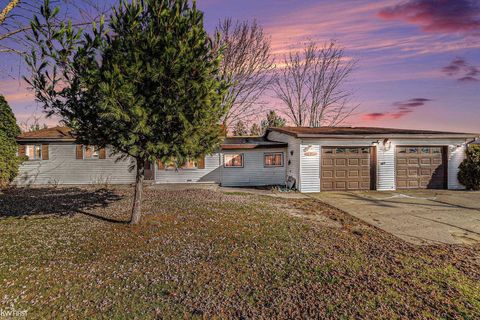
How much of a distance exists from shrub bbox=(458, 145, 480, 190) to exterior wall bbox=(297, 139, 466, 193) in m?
0.31

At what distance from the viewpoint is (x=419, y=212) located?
9102 mm

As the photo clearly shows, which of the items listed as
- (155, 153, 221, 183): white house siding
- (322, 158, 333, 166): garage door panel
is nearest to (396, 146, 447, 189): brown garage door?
(322, 158, 333, 166): garage door panel

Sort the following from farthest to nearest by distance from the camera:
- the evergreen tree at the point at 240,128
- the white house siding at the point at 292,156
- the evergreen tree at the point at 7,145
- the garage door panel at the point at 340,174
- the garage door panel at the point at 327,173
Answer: the evergreen tree at the point at 240,128, the evergreen tree at the point at 7,145, the white house siding at the point at 292,156, the garage door panel at the point at 340,174, the garage door panel at the point at 327,173

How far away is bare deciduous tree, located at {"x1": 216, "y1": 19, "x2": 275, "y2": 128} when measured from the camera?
24641 mm

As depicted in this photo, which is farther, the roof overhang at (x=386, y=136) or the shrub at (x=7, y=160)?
the shrub at (x=7, y=160)

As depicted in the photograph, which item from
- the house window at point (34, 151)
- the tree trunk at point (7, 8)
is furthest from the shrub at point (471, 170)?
the house window at point (34, 151)

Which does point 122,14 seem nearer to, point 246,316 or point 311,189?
point 246,316

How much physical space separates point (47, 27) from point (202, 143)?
13.5 ft

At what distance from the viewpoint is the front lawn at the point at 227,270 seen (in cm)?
345

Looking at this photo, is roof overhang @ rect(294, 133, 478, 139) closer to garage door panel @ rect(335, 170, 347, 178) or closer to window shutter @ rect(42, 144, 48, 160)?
garage door panel @ rect(335, 170, 347, 178)

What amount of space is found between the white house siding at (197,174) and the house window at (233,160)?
1.80 ft

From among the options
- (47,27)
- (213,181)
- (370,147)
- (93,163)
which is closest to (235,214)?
(47,27)

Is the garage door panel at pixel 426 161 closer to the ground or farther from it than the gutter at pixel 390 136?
closer to the ground

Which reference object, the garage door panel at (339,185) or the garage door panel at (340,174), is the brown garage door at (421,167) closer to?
the garage door panel at (340,174)
